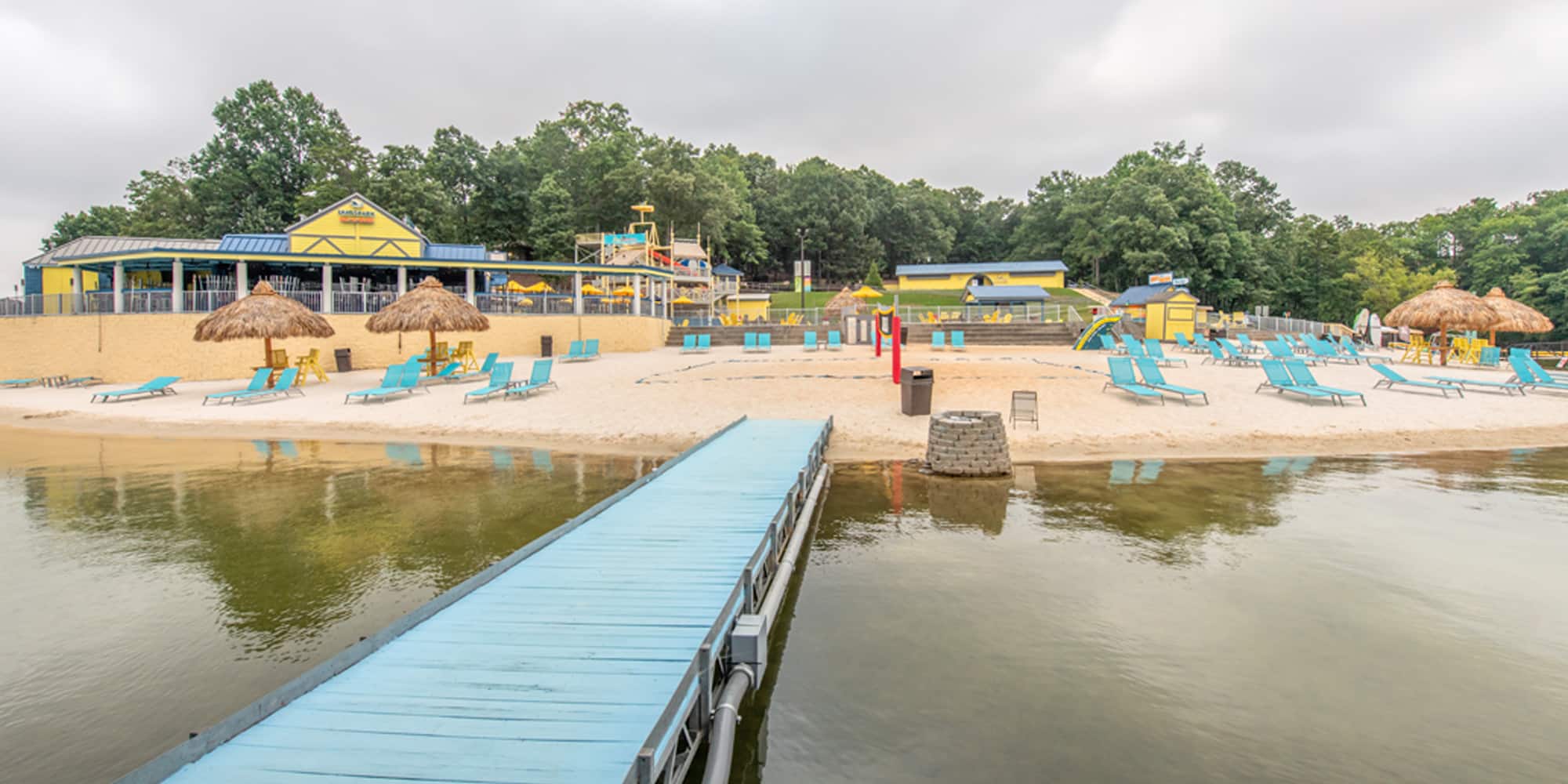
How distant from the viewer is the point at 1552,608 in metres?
5.46

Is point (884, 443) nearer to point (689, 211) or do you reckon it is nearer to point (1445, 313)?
point (1445, 313)

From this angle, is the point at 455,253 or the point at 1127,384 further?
the point at 455,253

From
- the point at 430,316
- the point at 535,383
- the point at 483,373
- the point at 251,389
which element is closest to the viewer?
the point at 535,383

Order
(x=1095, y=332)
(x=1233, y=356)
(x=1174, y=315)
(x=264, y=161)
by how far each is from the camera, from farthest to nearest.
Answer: (x=264, y=161) → (x=1174, y=315) → (x=1095, y=332) → (x=1233, y=356)

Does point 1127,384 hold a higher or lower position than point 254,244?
lower

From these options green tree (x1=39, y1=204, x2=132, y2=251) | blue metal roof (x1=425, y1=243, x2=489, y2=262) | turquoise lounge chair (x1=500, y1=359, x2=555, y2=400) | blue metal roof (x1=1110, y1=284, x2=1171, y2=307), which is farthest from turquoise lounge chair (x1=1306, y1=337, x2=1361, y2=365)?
A: green tree (x1=39, y1=204, x2=132, y2=251)

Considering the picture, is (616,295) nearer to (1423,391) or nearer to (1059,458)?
(1059,458)

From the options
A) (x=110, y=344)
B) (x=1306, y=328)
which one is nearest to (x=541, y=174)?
(x=110, y=344)

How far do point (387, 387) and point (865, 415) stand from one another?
453 inches

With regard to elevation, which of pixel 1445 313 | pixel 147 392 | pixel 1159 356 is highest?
pixel 1445 313

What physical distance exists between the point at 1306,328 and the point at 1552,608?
41235mm

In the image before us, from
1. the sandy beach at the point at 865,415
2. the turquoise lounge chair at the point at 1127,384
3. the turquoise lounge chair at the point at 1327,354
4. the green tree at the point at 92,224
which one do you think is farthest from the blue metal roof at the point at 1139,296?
the green tree at the point at 92,224

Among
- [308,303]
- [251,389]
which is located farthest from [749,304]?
[251,389]

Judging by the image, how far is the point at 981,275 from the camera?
192 feet
